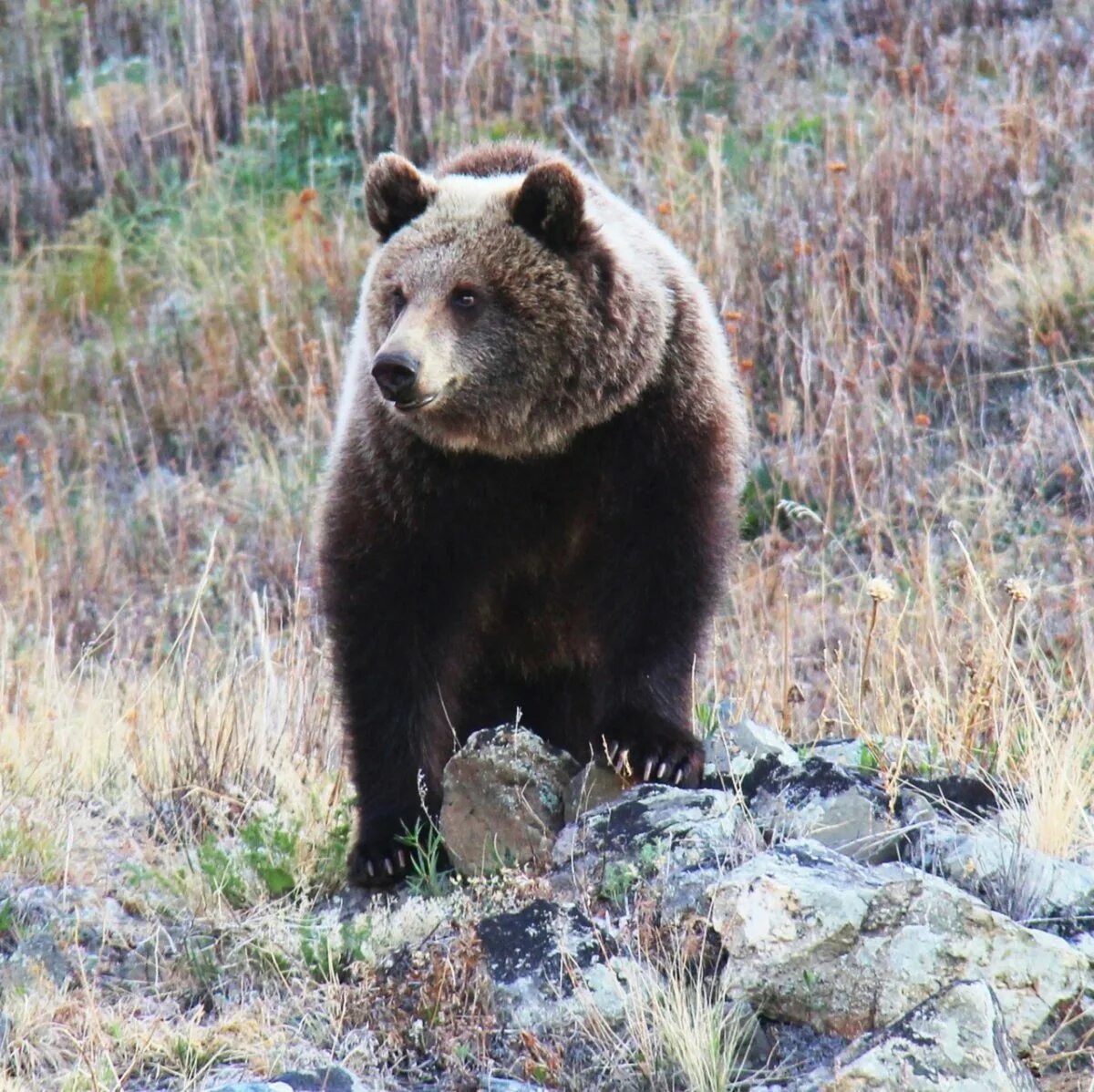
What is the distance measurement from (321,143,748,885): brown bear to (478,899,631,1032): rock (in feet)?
2.62

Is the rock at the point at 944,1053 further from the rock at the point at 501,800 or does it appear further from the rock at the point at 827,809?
the rock at the point at 501,800

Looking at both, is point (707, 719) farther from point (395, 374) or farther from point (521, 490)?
point (395, 374)

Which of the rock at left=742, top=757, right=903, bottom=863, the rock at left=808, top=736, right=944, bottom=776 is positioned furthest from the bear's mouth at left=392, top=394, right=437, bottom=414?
the rock at left=808, top=736, right=944, bottom=776

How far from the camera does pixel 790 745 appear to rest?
184 inches

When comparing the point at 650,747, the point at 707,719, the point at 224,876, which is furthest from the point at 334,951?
the point at 707,719

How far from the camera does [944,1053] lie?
2.89 meters

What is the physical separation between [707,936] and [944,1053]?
0.74 m

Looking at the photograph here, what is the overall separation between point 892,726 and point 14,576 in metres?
5.11

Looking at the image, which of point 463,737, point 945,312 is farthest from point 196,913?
point 945,312

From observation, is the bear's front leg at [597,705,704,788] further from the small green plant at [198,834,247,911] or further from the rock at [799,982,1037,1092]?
the rock at [799,982,1037,1092]

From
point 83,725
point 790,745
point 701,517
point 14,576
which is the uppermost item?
point 701,517

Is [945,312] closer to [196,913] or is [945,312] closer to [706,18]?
[706,18]

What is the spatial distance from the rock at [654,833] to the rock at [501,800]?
0.15 metres

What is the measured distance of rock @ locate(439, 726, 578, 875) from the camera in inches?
167
